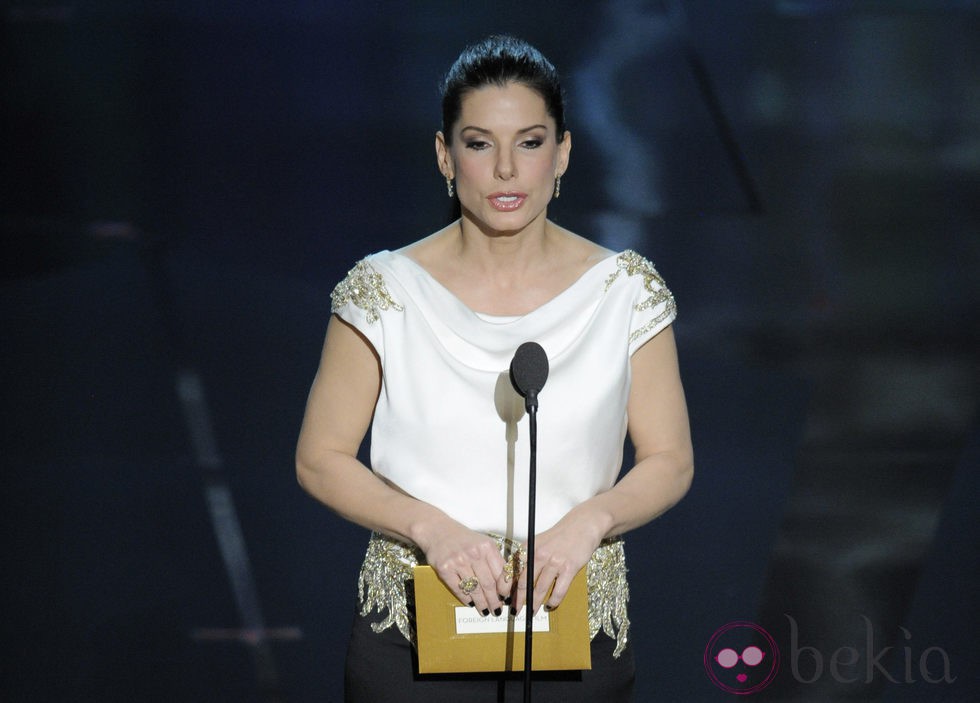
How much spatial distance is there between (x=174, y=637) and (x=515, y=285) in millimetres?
1812

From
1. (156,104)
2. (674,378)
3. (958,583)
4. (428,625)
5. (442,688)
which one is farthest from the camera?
(958,583)

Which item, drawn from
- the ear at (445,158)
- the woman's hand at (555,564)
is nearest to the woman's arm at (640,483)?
the woman's hand at (555,564)

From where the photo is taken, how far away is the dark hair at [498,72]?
172 cm

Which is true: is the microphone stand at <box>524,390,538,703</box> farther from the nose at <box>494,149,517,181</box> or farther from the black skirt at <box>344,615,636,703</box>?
the nose at <box>494,149,517,181</box>

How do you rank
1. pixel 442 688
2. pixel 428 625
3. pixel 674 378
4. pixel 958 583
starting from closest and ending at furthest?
1. pixel 428 625
2. pixel 442 688
3. pixel 674 378
4. pixel 958 583

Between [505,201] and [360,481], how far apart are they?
42cm

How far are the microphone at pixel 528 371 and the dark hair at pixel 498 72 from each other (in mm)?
450

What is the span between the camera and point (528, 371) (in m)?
1.42

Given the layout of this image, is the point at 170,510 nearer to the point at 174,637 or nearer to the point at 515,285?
the point at 174,637

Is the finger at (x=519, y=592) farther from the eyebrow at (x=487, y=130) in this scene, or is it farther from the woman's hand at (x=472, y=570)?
the eyebrow at (x=487, y=130)

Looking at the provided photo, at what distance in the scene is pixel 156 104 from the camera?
2.98m

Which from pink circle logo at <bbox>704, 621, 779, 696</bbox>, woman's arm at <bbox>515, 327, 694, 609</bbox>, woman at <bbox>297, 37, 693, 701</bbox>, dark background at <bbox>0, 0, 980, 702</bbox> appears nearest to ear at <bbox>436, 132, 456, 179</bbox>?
woman at <bbox>297, 37, 693, 701</bbox>

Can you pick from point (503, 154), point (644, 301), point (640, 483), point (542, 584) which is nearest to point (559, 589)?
point (542, 584)

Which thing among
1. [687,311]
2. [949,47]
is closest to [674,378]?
[687,311]
